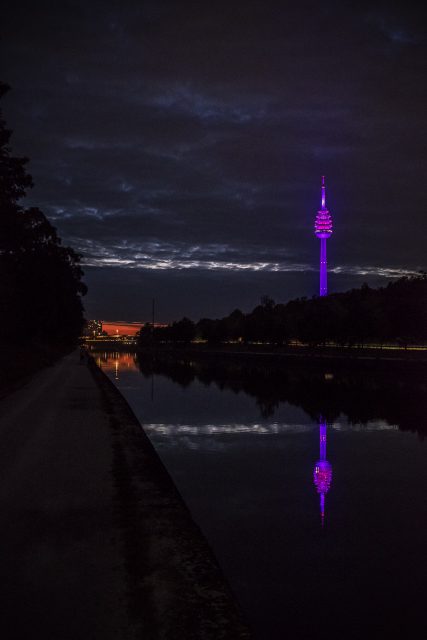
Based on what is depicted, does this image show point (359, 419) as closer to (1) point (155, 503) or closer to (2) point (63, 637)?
(1) point (155, 503)

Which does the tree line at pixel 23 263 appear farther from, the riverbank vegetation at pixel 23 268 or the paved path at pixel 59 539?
the paved path at pixel 59 539

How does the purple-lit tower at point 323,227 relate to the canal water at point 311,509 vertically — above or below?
above

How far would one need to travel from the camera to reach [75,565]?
6.48 m

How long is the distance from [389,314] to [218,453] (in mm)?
66216

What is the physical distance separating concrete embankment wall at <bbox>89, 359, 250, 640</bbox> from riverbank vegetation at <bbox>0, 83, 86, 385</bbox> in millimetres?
19215

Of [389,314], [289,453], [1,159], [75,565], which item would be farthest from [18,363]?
[389,314]

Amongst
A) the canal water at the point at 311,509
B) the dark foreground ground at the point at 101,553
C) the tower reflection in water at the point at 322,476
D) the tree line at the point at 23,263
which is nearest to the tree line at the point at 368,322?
the tree line at the point at 23,263

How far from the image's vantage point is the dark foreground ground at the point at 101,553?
527cm

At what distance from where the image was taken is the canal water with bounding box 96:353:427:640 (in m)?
A: 6.58

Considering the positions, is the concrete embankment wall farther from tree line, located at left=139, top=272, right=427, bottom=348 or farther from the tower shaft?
the tower shaft

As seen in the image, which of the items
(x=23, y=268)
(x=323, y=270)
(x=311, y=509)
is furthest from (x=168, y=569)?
(x=323, y=270)

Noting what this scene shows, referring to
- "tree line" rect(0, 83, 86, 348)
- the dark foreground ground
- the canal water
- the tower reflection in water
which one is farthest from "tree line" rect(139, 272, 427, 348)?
the dark foreground ground

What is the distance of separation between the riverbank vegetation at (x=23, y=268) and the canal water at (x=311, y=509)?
1305 centimetres

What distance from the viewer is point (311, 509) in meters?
10.3
